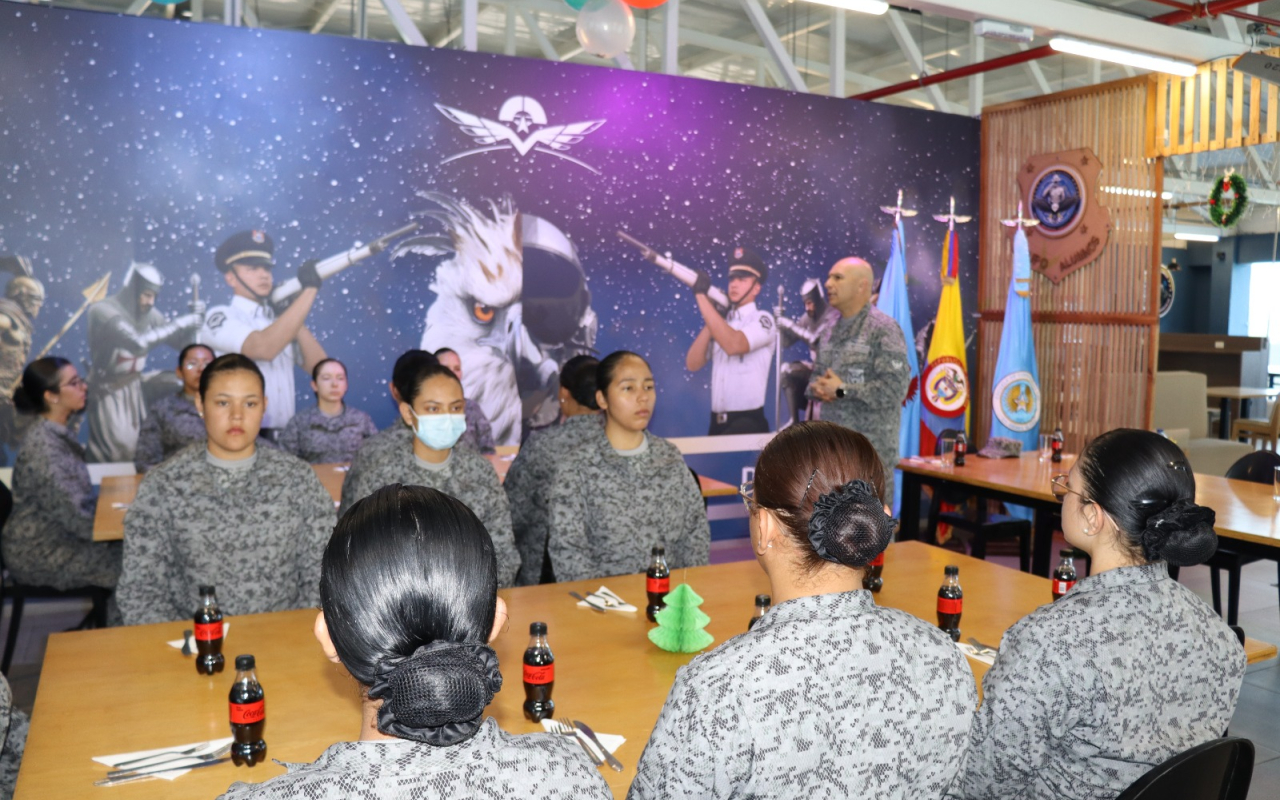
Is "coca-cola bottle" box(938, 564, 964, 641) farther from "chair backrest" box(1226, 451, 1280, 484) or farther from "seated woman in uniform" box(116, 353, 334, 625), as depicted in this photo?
"chair backrest" box(1226, 451, 1280, 484)

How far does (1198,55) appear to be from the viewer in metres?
7.21

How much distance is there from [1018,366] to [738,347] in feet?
7.11

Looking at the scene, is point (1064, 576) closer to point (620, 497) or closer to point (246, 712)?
point (620, 497)

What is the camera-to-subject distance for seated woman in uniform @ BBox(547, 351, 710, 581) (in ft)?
11.4

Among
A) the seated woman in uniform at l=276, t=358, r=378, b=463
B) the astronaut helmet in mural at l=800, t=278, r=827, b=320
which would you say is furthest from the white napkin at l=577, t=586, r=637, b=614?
the astronaut helmet in mural at l=800, t=278, r=827, b=320

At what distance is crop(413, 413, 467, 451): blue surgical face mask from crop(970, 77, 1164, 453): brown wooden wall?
564 cm

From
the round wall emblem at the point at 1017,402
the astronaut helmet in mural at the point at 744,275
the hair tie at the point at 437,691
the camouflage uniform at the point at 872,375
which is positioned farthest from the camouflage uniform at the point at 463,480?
the round wall emblem at the point at 1017,402

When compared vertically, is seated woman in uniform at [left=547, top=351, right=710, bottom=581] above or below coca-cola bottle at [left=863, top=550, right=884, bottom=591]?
above

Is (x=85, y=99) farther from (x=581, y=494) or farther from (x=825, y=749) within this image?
(x=825, y=749)

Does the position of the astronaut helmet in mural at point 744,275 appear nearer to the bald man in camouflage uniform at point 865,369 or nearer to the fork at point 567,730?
the bald man in camouflage uniform at point 865,369

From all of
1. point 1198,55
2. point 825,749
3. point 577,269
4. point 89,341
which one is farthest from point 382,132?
point 1198,55

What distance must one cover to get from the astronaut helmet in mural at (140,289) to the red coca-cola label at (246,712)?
4213 mm

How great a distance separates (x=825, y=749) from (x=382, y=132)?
533 centimetres

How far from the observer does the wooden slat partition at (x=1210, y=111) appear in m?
6.51
